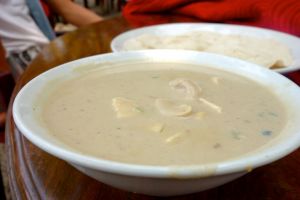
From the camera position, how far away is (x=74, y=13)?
1986 millimetres

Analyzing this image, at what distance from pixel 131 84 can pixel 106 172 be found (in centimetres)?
29

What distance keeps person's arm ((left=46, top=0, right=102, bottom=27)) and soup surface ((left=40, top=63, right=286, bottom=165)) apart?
1311 mm

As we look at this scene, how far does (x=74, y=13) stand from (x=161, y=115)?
1564 millimetres

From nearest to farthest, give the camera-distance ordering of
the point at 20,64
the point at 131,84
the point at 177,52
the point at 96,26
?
the point at 131,84
the point at 177,52
the point at 96,26
the point at 20,64

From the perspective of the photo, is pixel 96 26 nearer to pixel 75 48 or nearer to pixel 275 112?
pixel 75 48

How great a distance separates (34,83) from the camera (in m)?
0.57

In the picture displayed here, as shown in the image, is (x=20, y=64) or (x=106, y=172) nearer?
(x=106, y=172)

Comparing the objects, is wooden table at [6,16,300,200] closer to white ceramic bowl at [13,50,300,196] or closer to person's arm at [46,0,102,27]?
white ceramic bowl at [13,50,300,196]

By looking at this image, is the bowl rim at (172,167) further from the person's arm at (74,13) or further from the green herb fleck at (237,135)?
the person's arm at (74,13)

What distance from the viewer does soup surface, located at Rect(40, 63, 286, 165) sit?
47 cm

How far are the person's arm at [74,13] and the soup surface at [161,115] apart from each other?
1.31 m

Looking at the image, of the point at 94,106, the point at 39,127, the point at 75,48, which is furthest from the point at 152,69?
the point at 75,48

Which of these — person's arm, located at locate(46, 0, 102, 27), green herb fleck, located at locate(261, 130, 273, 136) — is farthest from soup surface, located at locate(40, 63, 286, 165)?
person's arm, located at locate(46, 0, 102, 27)

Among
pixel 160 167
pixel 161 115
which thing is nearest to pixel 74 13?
pixel 161 115
